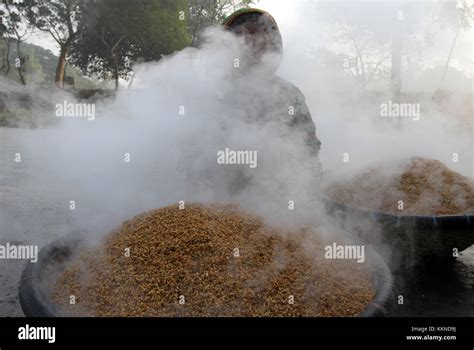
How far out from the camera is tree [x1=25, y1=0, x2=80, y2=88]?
14467 mm

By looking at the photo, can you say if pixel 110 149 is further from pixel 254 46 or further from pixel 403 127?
pixel 403 127

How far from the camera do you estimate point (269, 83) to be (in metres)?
3.91

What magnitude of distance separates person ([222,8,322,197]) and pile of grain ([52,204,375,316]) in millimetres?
1252

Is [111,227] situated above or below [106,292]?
above

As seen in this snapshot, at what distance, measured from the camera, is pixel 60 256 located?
2.69 meters

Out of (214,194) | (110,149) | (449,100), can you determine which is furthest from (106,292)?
A: (449,100)

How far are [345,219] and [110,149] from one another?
2452 mm

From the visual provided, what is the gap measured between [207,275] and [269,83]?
2.08 metres

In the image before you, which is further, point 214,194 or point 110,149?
point 110,149
